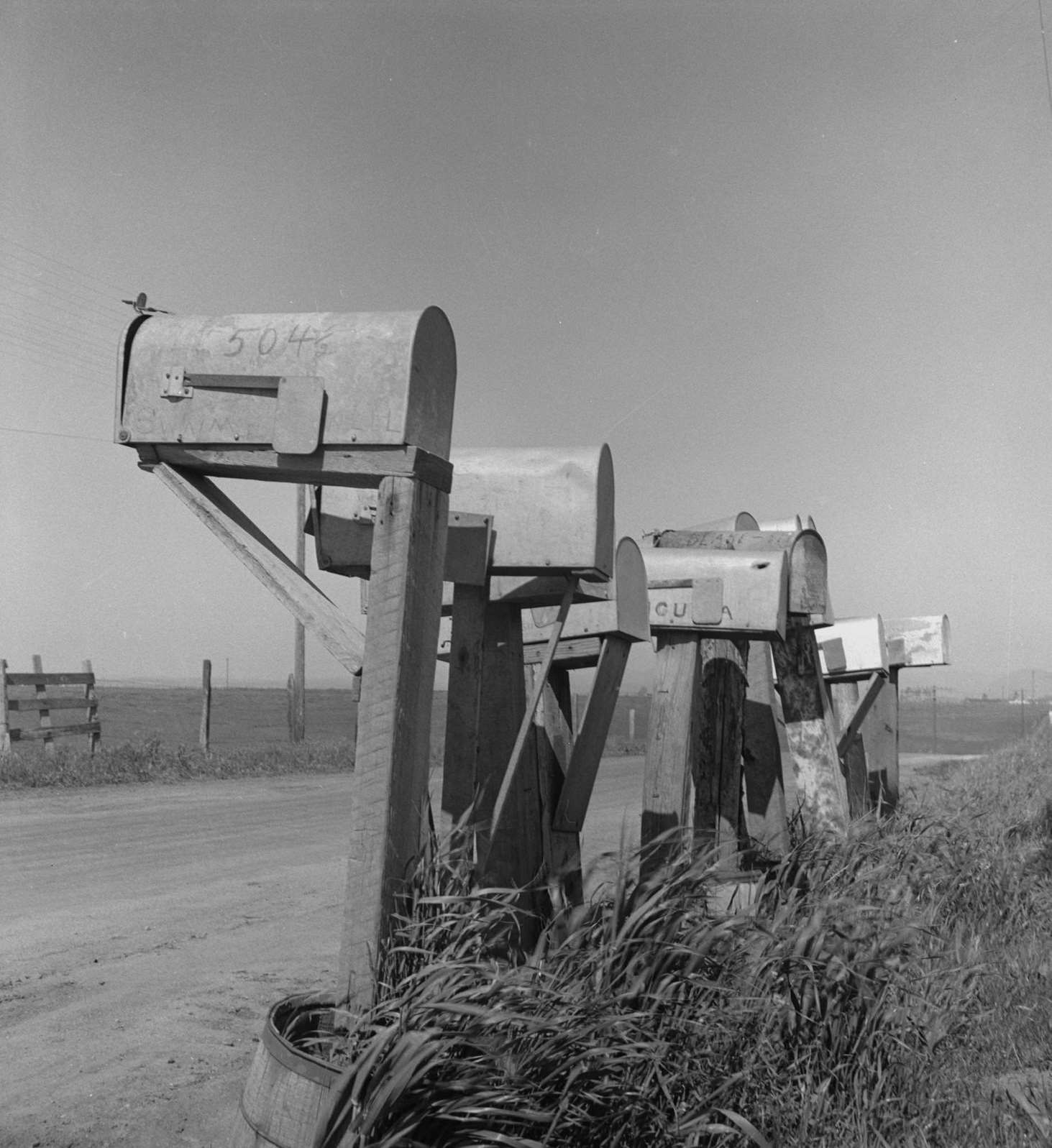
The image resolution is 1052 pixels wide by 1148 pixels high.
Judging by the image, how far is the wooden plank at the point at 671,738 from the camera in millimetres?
4371

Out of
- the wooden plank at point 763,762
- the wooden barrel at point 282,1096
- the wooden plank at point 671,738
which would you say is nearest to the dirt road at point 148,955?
the wooden barrel at point 282,1096

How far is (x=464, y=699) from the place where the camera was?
10.7 ft

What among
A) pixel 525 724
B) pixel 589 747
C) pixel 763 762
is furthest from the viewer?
pixel 763 762

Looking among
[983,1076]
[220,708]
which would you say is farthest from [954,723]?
[983,1076]

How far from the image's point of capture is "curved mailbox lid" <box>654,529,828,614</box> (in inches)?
199

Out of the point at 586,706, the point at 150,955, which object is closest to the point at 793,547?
the point at 586,706

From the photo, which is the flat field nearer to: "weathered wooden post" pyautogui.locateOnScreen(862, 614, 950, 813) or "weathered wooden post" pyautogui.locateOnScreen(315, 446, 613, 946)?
"weathered wooden post" pyautogui.locateOnScreen(862, 614, 950, 813)

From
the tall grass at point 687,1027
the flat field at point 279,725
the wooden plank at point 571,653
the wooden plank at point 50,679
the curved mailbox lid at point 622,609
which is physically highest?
the curved mailbox lid at point 622,609

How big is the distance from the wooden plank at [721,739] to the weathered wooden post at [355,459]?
2458 mm

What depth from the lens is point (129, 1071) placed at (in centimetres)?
344

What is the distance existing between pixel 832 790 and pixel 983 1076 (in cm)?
192

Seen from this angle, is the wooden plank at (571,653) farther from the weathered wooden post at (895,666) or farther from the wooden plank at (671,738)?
the weathered wooden post at (895,666)

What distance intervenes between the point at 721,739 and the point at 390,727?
9.12 feet

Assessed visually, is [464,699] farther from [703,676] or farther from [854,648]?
[854,648]
